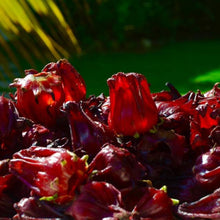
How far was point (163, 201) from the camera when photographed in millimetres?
775

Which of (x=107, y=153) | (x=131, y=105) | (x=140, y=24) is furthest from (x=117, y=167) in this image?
(x=140, y=24)

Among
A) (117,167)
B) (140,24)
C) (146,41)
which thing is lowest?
(146,41)

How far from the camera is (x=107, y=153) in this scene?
81 cm

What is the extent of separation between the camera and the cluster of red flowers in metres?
0.77

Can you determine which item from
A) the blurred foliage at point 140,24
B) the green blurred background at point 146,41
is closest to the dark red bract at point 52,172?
the green blurred background at point 146,41

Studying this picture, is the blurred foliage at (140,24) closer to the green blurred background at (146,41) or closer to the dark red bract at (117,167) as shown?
the green blurred background at (146,41)

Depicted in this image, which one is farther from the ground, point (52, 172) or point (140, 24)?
point (52, 172)

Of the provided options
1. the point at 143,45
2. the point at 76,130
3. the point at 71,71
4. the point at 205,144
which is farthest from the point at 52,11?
the point at 143,45

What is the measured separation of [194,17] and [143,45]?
1.17 m

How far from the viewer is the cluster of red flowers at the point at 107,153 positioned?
773 millimetres

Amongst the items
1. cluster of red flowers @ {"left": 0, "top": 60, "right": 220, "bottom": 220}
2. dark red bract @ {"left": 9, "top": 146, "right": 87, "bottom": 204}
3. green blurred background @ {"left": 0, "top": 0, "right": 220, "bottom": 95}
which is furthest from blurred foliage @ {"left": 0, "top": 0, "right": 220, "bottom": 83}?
dark red bract @ {"left": 9, "top": 146, "right": 87, "bottom": 204}

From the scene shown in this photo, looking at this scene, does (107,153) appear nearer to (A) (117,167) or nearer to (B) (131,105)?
(A) (117,167)

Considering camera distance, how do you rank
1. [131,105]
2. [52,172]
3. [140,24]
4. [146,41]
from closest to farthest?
[52,172] → [131,105] → [140,24] → [146,41]

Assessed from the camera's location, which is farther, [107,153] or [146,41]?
[146,41]
